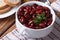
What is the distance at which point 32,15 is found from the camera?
76 centimetres

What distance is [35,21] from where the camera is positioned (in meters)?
0.72

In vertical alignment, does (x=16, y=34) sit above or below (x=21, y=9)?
below

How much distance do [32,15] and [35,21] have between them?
5 centimetres

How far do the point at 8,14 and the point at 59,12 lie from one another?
0.94 ft

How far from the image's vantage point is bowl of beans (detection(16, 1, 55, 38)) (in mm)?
717

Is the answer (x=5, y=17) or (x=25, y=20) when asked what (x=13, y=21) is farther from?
(x=25, y=20)

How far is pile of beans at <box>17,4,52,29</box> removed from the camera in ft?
2.37

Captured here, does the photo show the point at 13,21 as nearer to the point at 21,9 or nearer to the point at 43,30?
the point at 21,9

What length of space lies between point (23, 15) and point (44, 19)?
100mm

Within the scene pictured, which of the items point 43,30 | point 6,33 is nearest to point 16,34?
point 6,33

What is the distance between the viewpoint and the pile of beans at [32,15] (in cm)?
72

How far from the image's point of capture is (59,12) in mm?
932

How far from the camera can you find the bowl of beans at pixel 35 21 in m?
0.72

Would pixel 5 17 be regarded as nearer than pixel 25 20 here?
No
